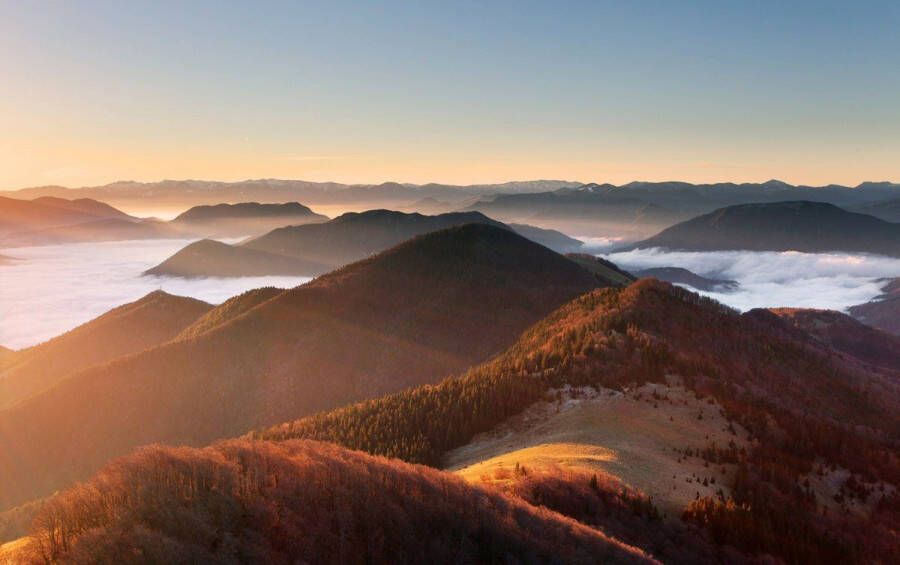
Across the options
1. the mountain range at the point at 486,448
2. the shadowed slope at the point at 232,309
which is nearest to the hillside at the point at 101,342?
the shadowed slope at the point at 232,309

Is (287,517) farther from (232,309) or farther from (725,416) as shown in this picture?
(232,309)

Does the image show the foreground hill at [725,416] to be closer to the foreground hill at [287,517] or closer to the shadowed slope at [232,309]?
the foreground hill at [287,517]

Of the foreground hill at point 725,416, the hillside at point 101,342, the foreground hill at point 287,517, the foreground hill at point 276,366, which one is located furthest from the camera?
the hillside at point 101,342

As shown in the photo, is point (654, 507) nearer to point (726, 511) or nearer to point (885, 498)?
point (726, 511)

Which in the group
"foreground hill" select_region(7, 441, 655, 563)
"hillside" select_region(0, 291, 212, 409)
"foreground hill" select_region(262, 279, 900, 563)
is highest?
"foreground hill" select_region(7, 441, 655, 563)

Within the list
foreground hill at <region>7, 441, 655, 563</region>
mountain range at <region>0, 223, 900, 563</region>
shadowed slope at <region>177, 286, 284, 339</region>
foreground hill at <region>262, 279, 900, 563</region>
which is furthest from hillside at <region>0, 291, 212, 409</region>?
foreground hill at <region>7, 441, 655, 563</region>

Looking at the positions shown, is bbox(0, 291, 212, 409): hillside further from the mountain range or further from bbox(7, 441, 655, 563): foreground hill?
bbox(7, 441, 655, 563): foreground hill
